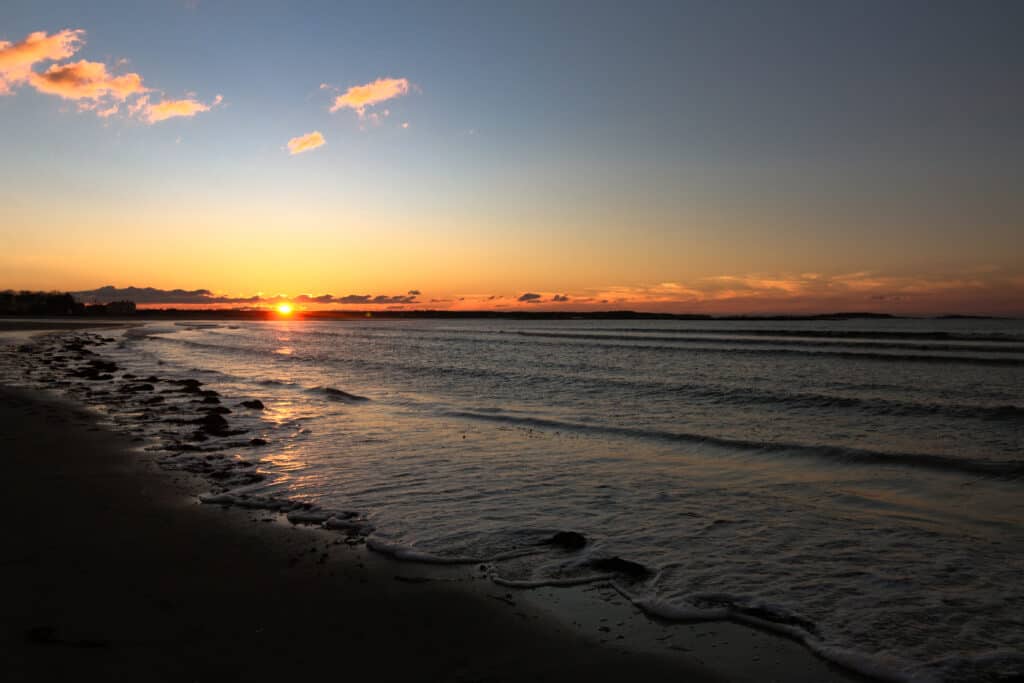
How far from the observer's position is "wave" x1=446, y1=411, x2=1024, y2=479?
12734 mm

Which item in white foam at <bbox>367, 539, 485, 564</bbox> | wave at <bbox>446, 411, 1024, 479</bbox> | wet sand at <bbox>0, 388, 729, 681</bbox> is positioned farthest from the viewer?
wave at <bbox>446, 411, 1024, 479</bbox>

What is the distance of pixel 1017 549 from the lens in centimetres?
797

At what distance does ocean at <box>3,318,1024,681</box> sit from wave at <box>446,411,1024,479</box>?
0.10 m

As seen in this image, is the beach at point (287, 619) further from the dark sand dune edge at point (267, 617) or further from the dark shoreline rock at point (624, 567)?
the dark shoreline rock at point (624, 567)

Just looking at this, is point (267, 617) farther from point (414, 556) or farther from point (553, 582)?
point (553, 582)

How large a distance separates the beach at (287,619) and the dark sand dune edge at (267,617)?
18mm

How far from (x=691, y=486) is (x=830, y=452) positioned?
5.23 metres

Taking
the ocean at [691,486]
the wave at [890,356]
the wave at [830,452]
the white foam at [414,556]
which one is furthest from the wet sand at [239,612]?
the wave at [890,356]

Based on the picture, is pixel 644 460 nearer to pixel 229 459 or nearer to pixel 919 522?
pixel 919 522

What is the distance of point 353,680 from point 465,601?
1.77 metres

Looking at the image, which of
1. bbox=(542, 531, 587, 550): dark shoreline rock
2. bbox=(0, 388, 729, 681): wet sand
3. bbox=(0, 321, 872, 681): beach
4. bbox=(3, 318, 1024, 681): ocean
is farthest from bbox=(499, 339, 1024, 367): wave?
bbox=(0, 388, 729, 681): wet sand

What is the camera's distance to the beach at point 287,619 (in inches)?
189

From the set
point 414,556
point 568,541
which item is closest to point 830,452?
point 568,541

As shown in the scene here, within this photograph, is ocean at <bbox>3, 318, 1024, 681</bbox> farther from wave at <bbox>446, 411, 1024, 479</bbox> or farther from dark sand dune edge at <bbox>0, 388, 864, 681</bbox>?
dark sand dune edge at <bbox>0, 388, 864, 681</bbox>
